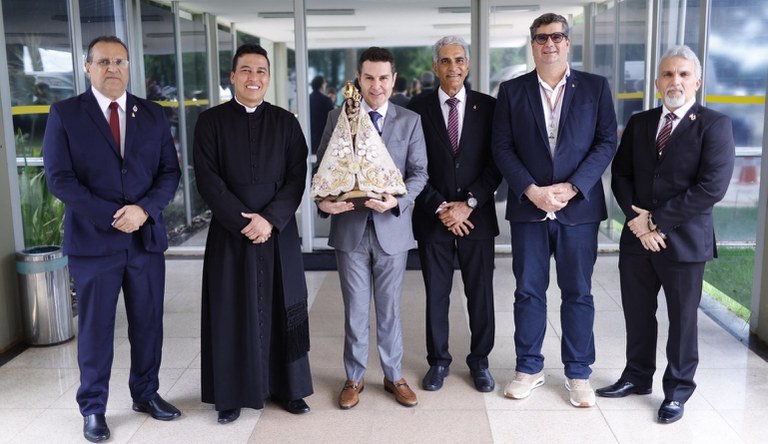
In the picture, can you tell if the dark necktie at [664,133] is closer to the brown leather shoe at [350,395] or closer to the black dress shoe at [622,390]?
the black dress shoe at [622,390]

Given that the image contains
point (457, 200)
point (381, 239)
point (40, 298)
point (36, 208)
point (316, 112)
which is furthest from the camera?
point (316, 112)

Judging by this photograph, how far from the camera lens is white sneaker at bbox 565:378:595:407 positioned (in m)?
3.66

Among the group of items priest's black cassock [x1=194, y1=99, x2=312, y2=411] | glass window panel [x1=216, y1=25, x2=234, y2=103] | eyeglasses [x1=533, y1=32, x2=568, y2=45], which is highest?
glass window panel [x1=216, y1=25, x2=234, y2=103]

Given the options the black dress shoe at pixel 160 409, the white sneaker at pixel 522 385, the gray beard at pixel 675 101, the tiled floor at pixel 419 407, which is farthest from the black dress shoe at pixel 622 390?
the black dress shoe at pixel 160 409

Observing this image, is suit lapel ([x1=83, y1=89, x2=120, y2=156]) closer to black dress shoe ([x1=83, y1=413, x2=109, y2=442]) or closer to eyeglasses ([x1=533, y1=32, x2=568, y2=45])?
black dress shoe ([x1=83, y1=413, x2=109, y2=442])

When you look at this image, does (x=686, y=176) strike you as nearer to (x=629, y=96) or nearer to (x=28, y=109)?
(x=629, y=96)

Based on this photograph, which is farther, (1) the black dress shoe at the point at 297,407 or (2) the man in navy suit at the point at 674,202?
(1) the black dress shoe at the point at 297,407

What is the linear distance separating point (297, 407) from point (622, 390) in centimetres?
169

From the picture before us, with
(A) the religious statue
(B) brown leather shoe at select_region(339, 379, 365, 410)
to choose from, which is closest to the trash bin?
(B) brown leather shoe at select_region(339, 379, 365, 410)

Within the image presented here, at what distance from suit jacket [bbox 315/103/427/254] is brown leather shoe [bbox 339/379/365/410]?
28.9 inches

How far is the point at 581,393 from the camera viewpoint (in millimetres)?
3693

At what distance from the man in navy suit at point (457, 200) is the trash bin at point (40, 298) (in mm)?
2541

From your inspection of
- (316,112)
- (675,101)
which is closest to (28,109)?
(316,112)

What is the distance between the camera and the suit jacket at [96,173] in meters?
3.30
